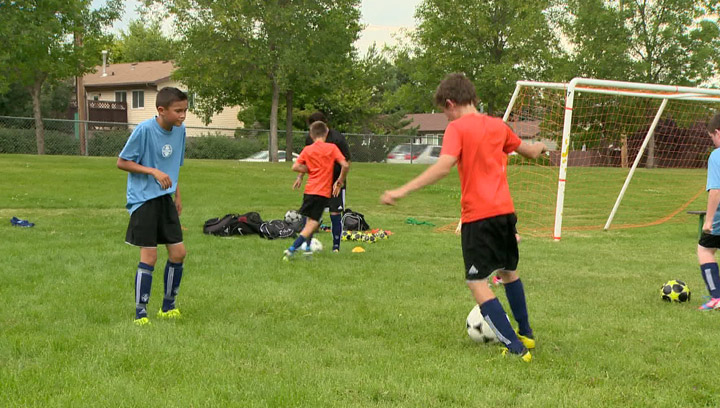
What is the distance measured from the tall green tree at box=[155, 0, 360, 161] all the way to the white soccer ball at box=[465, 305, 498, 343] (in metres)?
27.7

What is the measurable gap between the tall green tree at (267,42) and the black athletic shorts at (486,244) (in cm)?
2809

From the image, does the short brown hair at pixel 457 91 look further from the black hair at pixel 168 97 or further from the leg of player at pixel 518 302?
the black hair at pixel 168 97

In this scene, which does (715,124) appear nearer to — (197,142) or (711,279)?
(711,279)

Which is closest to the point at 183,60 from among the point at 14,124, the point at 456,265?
the point at 14,124

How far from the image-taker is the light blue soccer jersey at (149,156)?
5238mm

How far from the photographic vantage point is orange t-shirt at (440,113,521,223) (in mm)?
4289

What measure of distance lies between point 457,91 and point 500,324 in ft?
5.21

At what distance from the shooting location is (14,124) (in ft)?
95.7

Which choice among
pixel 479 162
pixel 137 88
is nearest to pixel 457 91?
pixel 479 162

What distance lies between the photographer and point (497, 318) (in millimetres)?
4379

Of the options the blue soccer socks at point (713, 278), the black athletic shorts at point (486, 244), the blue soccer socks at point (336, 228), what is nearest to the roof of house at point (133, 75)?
the blue soccer socks at point (336, 228)

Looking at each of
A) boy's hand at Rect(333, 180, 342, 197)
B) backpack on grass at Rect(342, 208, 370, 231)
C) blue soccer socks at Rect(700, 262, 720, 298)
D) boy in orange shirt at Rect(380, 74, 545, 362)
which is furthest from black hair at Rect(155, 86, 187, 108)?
backpack on grass at Rect(342, 208, 370, 231)

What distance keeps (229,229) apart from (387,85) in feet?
188

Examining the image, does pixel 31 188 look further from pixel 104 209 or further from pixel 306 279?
pixel 306 279
